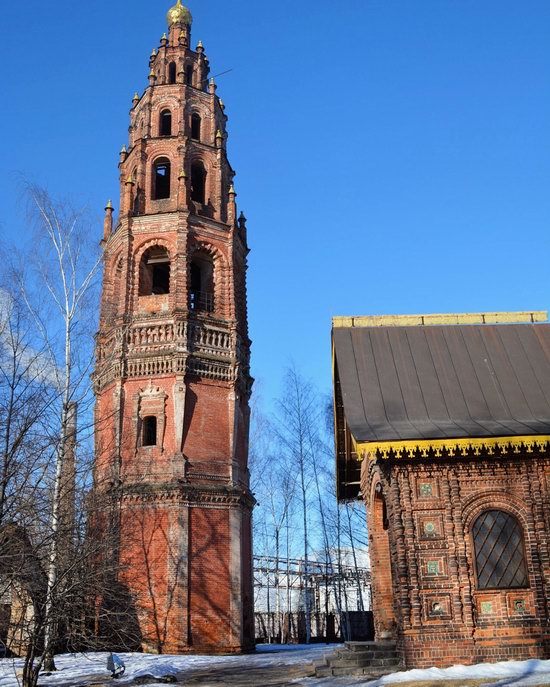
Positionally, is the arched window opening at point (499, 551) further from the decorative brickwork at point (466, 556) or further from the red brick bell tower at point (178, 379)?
the red brick bell tower at point (178, 379)

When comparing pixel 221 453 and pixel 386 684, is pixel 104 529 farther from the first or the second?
pixel 221 453

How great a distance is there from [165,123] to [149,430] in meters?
12.2

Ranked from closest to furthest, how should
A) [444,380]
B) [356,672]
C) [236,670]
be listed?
[356,672] < [444,380] < [236,670]

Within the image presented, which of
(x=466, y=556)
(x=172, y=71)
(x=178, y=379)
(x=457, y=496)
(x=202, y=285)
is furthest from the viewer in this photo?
(x=172, y=71)

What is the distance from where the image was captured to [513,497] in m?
13.0

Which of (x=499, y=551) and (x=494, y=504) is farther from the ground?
(x=494, y=504)

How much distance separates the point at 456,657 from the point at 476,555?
171 centimetres

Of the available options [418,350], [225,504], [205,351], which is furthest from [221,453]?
[418,350]

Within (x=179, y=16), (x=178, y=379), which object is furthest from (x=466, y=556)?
(x=179, y=16)

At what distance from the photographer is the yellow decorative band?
41.2 feet

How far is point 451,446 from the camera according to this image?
12703mm

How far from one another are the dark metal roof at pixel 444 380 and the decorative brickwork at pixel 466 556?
69cm

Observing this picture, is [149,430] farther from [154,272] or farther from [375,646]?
[375,646]

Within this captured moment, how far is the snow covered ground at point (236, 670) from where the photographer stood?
10938mm
